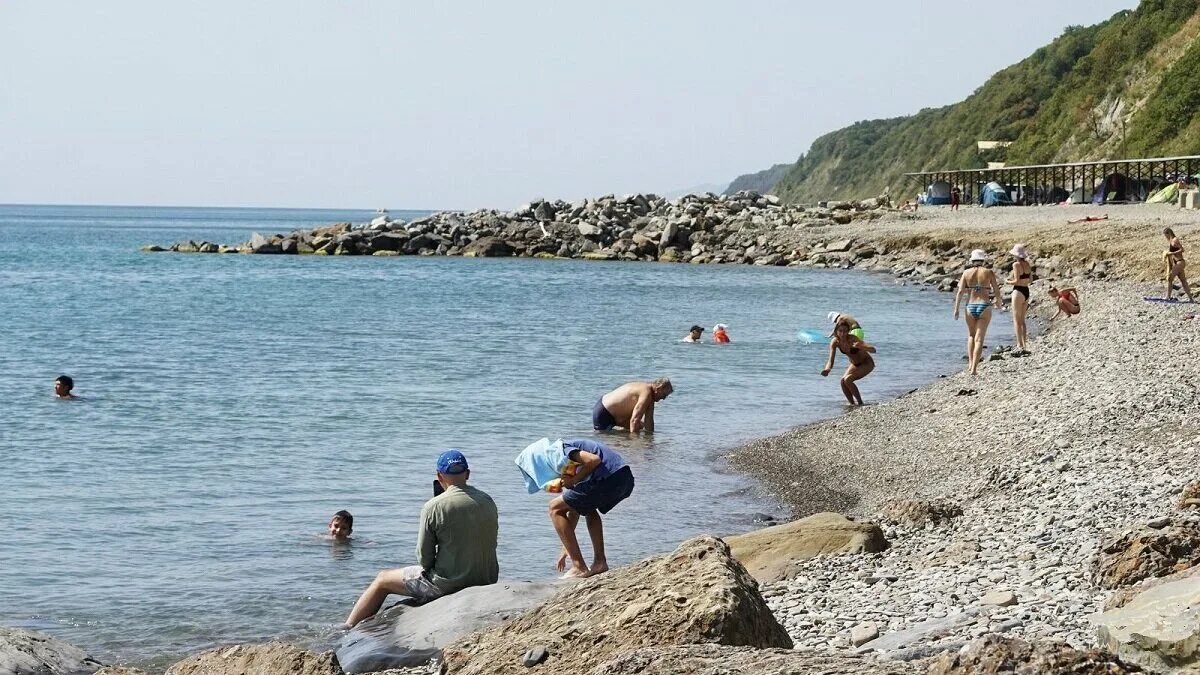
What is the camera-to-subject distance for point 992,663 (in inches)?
155

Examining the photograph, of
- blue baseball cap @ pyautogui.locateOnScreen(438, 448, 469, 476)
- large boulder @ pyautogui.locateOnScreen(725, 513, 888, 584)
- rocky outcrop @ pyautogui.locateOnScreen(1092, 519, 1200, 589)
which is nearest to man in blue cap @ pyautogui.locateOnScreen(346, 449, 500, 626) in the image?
blue baseball cap @ pyautogui.locateOnScreen(438, 448, 469, 476)

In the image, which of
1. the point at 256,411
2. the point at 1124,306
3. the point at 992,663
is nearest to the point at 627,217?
the point at 1124,306

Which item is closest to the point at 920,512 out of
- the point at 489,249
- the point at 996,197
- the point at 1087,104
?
the point at 996,197

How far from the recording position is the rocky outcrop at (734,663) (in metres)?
4.27

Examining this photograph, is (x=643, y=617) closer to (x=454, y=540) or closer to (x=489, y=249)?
(x=454, y=540)

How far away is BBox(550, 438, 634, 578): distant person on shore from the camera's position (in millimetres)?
9719

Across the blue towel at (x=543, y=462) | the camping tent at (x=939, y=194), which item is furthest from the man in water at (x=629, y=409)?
the camping tent at (x=939, y=194)

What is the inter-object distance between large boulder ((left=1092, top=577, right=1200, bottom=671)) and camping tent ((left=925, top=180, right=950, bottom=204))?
69.3 meters

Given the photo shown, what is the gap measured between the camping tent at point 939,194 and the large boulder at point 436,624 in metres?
66.8

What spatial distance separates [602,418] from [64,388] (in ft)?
32.8

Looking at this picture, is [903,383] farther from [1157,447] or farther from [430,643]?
[430,643]

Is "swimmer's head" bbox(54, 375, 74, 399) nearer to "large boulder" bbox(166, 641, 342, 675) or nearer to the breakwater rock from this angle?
"large boulder" bbox(166, 641, 342, 675)

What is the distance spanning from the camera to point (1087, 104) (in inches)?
2940

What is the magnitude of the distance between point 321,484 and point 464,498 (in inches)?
263
